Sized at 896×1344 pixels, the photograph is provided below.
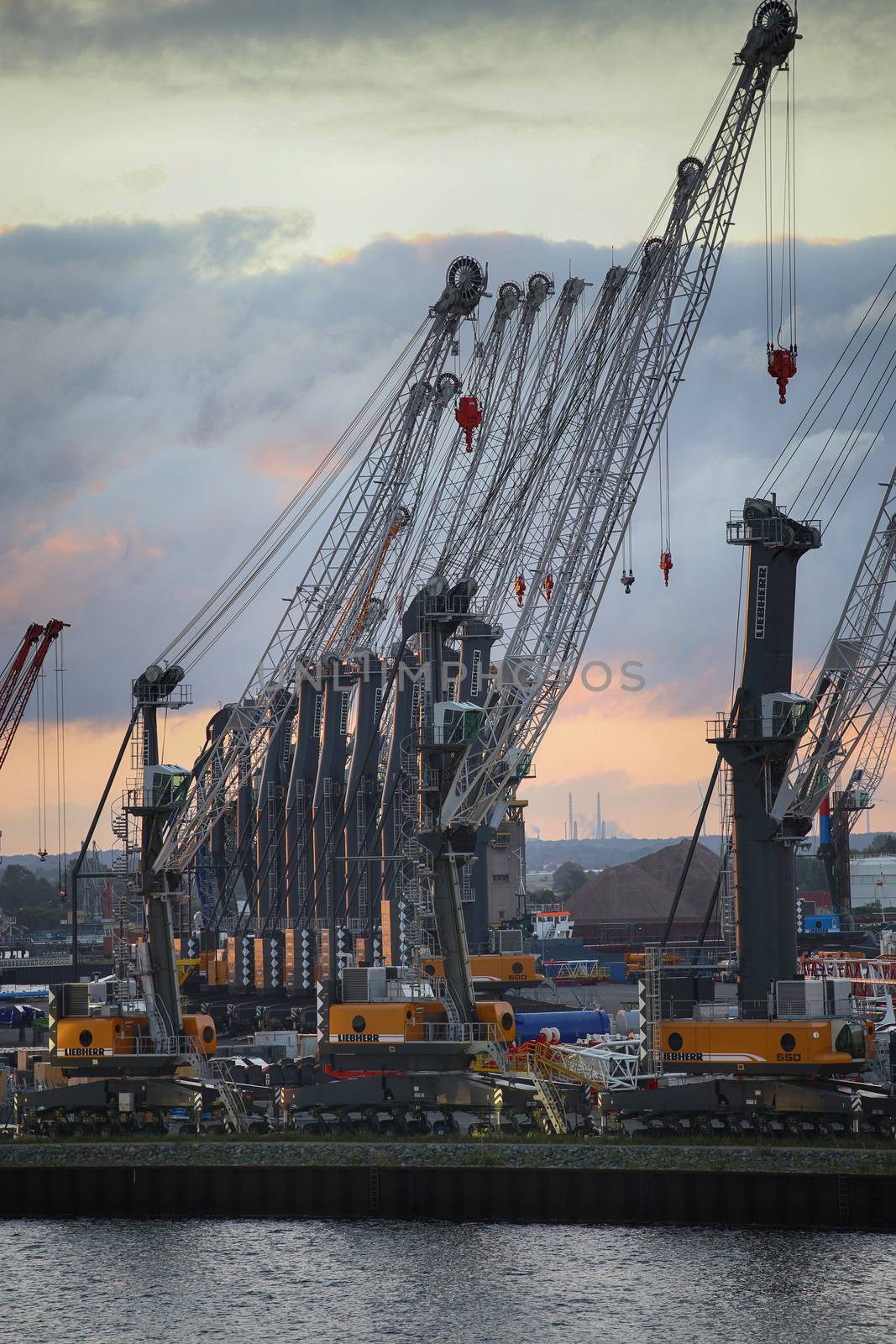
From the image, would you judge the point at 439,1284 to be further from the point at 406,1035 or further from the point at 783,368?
the point at 783,368

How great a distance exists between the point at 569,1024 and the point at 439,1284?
3593cm

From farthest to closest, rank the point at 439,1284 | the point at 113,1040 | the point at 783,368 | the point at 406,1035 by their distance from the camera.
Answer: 1. the point at 783,368
2. the point at 113,1040
3. the point at 406,1035
4. the point at 439,1284

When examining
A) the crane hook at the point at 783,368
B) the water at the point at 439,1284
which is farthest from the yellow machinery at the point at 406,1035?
the crane hook at the point at 783,368

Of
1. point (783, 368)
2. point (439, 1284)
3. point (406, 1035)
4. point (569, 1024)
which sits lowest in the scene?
point (439, 1284)

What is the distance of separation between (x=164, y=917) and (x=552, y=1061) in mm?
15300

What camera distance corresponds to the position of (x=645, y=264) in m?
109

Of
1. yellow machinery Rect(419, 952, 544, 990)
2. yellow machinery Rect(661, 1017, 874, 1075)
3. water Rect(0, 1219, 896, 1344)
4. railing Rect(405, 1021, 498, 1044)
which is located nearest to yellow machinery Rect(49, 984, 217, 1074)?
railing Rect(405, 1021, 498, 1044)

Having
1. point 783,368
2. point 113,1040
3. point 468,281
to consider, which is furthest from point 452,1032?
point 468,281

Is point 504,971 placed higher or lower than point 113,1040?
higher

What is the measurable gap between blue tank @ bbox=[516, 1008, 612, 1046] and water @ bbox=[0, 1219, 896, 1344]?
98.2 ft

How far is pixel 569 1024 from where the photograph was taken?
8300cm

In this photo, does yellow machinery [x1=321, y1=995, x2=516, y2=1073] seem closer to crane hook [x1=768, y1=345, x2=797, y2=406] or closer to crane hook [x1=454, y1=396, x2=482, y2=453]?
crane hook [x1=768, y1=345, x2=797, y2=406]

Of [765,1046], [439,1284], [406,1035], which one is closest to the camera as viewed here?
[439,1284]

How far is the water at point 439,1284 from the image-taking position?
44.5m
